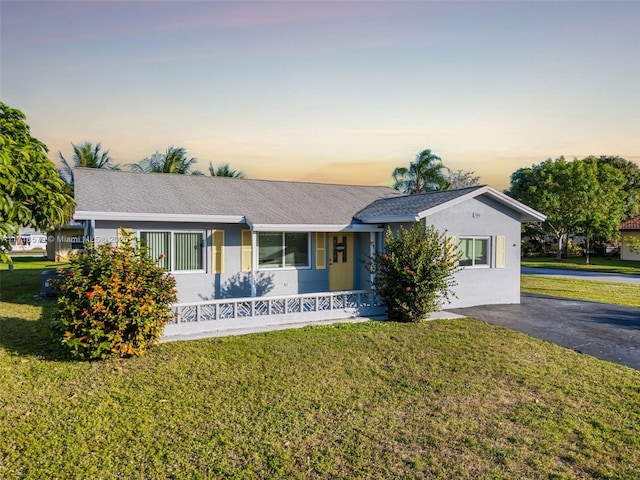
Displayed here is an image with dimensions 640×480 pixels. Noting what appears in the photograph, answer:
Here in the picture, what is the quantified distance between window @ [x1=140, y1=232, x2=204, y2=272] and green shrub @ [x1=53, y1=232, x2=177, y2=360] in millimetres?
3552

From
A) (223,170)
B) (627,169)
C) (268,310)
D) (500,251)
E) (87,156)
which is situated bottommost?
(268,310)

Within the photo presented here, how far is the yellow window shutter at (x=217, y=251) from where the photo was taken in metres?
12.5

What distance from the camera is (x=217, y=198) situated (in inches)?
533

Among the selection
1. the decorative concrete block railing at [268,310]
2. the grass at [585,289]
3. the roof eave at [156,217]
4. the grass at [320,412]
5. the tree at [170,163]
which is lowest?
the grass at [320,412]

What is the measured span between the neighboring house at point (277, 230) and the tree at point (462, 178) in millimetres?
24462

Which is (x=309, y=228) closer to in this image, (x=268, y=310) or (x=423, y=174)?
(x=268, y=310)

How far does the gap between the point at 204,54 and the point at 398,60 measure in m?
6.46

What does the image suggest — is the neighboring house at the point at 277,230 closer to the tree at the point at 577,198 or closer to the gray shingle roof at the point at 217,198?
the gray shingle roof at the point at 217,198

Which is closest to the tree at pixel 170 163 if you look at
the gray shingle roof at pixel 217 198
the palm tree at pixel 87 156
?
the palm tree at pixel 87 156

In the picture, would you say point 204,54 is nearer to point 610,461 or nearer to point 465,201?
point 465,201

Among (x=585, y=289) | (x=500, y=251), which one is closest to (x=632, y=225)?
(x=585, y=289)

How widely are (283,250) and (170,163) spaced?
21897 millimetres

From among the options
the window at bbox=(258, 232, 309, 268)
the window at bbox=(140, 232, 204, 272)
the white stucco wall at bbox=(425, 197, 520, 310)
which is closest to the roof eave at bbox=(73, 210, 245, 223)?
the window at bbox=(140, 232, 204, 272)

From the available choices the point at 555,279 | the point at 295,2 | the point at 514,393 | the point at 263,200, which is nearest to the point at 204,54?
the point at 295,2
